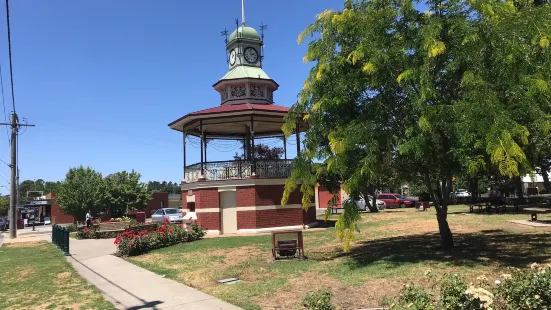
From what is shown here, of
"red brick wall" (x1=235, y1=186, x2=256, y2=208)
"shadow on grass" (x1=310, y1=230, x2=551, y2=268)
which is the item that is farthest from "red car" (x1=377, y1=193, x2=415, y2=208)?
"shadow on grass" (x1=310, y1=230, x2=551, y2=268)

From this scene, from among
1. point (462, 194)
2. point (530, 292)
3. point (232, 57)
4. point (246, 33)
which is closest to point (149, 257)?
point (530, 292)

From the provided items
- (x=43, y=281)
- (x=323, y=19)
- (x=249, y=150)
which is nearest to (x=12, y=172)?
(x=249, y=150)

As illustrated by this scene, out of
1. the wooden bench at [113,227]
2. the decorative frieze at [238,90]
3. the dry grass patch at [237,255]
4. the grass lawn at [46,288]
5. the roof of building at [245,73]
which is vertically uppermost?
the roof of building at [245,73]

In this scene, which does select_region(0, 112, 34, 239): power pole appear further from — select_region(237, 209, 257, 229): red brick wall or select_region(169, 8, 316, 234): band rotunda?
select_region(237, 209, 257, 229): red brick wall

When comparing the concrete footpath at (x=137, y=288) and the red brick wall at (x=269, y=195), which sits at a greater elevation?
the red brick wall at (x=269, y=195)

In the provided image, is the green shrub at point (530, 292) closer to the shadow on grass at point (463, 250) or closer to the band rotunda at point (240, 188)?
the shadow on grass at point (463, 250)

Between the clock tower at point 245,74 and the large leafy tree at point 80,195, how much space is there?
57.9ft

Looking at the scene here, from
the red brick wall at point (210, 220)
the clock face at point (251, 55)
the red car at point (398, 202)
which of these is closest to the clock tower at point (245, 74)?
the clock face at point (251, 55)

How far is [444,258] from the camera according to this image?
36.0ft

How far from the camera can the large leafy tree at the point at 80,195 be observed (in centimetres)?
3681

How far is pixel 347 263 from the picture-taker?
11.2 m

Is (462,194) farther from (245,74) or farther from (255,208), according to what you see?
(255,208)

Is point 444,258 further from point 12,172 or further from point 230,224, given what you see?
point 12,172

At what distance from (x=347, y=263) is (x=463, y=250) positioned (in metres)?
3.45
